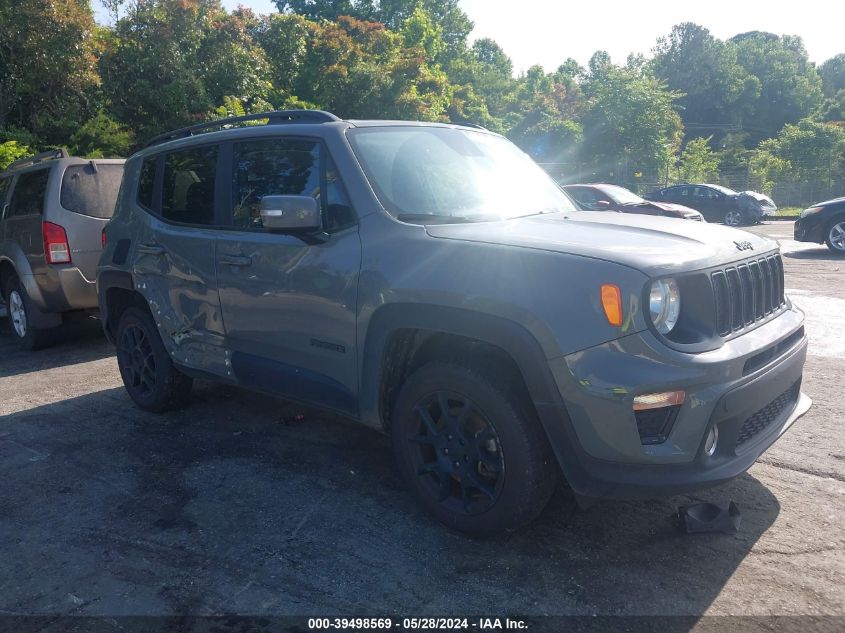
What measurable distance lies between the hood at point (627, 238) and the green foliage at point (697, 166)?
3299 cm

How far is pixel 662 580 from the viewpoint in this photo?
2.92 meters

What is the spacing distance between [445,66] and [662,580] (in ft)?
161

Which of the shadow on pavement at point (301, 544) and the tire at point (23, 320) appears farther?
the tire at point (23, 320)

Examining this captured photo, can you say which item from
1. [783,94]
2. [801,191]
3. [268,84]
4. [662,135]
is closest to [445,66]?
[662,135]

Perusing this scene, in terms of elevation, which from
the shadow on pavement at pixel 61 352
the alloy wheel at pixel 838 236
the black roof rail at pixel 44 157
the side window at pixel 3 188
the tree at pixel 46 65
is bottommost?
the alloy wheel at pixel 838 236

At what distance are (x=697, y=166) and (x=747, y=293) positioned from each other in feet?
114

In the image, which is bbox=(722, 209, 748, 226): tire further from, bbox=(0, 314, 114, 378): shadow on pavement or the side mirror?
the side mirror

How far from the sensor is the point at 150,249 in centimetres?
495

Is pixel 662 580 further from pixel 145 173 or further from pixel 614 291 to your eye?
pixel 145 173

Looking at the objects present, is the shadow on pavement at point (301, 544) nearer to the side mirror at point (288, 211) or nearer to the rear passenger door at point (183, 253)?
the rear passenger door at point (183, 253)

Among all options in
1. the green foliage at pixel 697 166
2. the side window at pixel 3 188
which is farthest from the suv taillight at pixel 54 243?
the green foliage at pixel 697 166

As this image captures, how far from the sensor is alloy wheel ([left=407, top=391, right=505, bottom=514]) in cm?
317

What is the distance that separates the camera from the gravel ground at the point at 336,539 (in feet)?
9.39

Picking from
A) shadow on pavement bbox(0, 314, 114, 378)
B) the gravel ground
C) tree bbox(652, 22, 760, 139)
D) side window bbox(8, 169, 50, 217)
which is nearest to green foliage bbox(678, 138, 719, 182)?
shadow on pavement bbox(0, 314, 114, 378)
